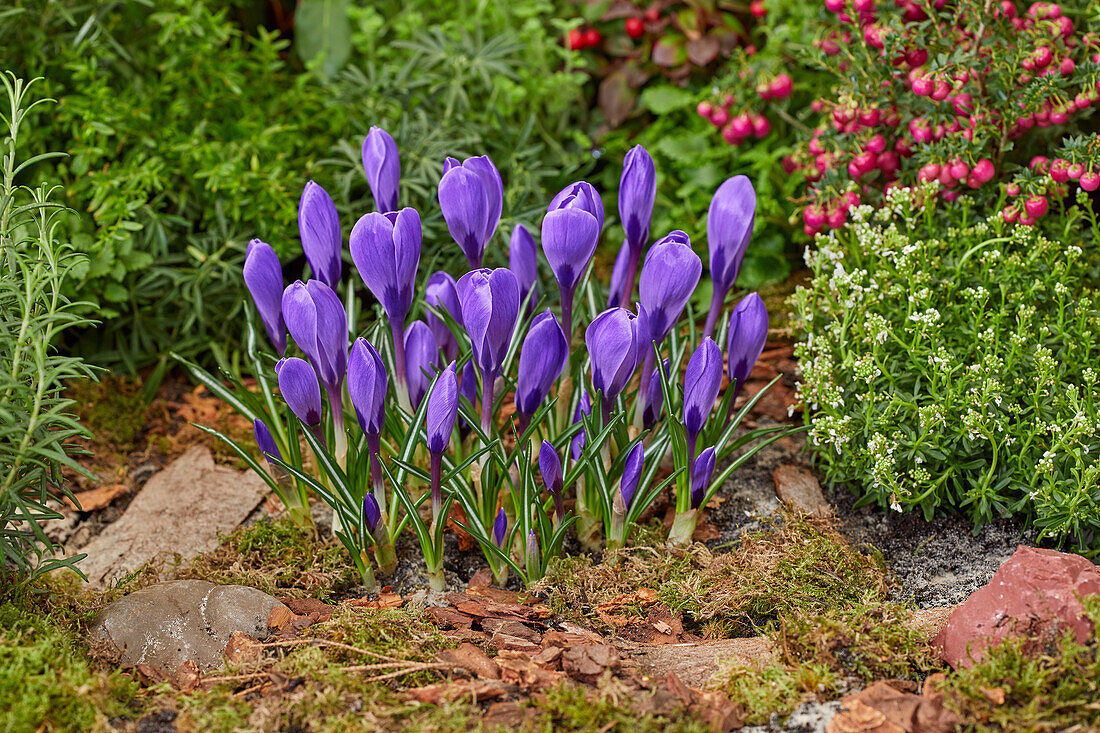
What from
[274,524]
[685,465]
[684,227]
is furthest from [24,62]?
[685,465]

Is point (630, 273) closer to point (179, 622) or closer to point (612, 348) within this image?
point (612, 348)

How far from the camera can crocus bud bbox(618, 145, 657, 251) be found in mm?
1934

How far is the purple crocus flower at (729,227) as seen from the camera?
192 centimetres

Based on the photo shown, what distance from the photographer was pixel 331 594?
80.5 inches

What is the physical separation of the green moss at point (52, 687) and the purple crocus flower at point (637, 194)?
4.39 feet

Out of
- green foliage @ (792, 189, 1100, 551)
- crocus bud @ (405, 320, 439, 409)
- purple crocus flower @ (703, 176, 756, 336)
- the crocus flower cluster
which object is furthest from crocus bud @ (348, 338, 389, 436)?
green foliage @ (792, 189, 1100, 551)

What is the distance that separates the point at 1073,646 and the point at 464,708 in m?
1.00

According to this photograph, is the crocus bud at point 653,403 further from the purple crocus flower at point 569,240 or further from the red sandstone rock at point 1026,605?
the red sandstone rock at point 1026,605

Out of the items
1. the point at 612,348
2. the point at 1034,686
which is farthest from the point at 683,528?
the point at 1034,686

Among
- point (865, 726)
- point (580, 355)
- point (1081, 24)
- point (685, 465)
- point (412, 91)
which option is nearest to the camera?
point (865, 726)

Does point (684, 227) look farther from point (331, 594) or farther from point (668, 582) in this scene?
point (331, 594)

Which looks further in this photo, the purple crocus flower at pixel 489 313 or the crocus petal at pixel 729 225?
the crocus petal at pixel 729 225

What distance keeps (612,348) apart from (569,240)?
0.78 feet

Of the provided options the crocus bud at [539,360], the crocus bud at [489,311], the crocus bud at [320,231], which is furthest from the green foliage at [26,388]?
the crocus bud at [539,360]
